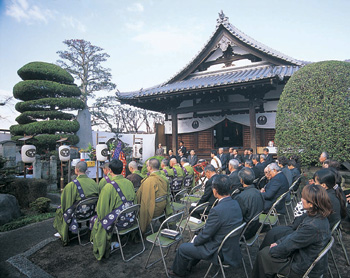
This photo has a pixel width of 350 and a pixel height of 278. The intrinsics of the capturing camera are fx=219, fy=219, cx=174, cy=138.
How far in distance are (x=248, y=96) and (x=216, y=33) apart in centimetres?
396

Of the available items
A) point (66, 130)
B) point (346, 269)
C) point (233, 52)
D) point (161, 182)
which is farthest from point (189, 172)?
point (66, 130)

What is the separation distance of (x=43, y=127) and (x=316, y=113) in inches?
479

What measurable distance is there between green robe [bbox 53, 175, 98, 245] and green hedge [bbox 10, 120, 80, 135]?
9315mm

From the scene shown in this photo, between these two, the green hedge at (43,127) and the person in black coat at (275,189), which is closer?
the person in black coat at (275,189)

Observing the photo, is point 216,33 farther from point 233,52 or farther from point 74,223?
point 74,223

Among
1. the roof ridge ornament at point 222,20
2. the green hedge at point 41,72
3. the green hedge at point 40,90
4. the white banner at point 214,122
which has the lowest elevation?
the white banner at point 214,122

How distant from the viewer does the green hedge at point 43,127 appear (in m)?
11.5

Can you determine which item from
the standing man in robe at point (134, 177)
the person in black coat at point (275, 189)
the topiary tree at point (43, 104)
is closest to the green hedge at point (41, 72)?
the topiary tree at point (43, 104)

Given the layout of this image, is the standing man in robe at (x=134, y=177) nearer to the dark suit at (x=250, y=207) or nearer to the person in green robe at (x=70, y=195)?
the person in green robe at (x=70, y=195)

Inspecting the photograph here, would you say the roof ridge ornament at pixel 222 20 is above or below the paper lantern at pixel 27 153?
above

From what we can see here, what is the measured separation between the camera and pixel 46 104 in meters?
12.2

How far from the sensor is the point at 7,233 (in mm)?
4402

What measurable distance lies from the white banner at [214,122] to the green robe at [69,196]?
8136 mm

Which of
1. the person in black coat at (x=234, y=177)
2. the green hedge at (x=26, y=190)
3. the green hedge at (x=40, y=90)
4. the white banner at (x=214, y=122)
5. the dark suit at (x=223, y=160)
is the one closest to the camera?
the person in black coat at (x=234, y=177)
